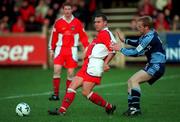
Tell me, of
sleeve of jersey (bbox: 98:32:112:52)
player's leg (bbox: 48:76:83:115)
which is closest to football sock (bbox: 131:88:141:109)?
sleeve of jersey (bbox: 98:32:112:52)

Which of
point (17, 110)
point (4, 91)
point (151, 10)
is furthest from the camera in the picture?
point (151, 10)

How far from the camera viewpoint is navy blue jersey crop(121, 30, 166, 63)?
11.7m

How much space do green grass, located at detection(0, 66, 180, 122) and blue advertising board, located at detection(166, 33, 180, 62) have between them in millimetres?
494

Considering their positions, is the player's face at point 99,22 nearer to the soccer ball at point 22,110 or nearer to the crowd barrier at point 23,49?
the soccer ball at point 22,110

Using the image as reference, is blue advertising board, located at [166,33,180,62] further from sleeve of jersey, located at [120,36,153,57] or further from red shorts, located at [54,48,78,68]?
sleeve of jersey, located at [120,36,153,57]

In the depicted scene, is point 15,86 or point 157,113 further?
point 15,86

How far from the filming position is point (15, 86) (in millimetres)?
18219

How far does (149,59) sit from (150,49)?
0.22m

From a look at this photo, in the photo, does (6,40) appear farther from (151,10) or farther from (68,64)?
(68,64)

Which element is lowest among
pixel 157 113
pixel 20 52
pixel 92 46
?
pixel 20 52

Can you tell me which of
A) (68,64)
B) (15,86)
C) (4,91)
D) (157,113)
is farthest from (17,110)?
(15,86)

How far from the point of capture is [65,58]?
50.4 feet

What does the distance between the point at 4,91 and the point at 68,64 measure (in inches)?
92.8

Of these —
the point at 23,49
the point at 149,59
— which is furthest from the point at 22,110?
the point at 23,49
